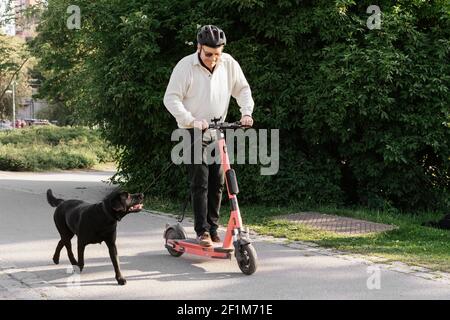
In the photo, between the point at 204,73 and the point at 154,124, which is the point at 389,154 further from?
the point at 204,73

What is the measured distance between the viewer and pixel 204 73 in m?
6.04

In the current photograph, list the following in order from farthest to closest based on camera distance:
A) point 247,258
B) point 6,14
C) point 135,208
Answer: point 6,14, point 247,258, point 135,208

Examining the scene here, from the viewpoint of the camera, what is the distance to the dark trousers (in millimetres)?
6113

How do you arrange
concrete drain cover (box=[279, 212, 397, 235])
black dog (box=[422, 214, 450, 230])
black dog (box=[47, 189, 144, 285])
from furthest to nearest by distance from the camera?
black dog (box=[422, 214, 450, 230])
concrete drain cover (box=[279, 212, 397, 235])
black dog (box=[47, 189, 144, 285])

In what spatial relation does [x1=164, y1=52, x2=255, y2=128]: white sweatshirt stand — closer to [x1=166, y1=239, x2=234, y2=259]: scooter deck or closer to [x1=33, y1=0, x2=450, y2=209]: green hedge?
[x1=166, y1=239, x2=234, y2=259]: scooter deck

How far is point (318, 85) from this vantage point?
10039 millimetres

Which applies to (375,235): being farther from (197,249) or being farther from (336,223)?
(197,249)

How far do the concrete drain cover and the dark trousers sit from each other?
232cm

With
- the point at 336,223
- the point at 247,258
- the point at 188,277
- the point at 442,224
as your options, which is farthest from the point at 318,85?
the point at 188,277

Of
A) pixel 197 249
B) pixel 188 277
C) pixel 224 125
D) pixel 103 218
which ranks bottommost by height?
pixel 188 277

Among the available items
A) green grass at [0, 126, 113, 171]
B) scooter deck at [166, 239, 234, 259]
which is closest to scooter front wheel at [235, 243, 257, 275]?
scooter deck at [166, 239, 234, 259]

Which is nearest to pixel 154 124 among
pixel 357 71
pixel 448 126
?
pixel 357 71

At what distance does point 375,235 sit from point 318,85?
3.01 metres

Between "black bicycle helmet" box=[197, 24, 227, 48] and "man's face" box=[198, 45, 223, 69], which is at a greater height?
"black bicycle helmet" box=[197, 24, 227, 48]
